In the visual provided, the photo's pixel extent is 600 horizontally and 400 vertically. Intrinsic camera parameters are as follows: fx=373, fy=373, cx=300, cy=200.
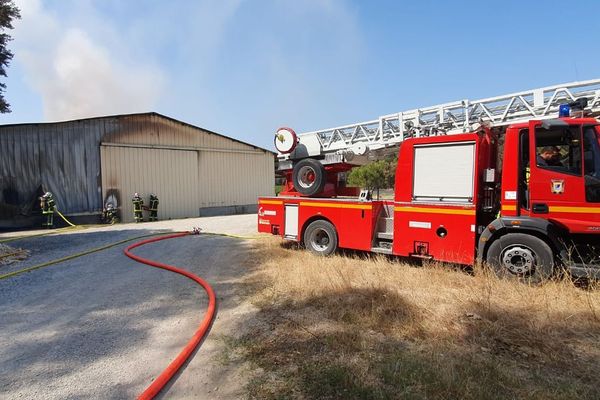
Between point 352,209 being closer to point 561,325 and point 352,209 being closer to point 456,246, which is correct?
point 456,246

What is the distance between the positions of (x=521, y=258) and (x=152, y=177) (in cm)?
1683

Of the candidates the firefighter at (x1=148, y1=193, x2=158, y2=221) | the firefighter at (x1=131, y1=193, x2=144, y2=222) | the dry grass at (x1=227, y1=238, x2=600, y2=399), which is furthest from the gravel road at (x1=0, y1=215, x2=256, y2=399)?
the firefighter at (x1=148, y1=193, x2=158, y2=221)

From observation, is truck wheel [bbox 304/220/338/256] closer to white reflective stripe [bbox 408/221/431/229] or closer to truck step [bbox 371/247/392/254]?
truck step [bbox 371/247/392/254]

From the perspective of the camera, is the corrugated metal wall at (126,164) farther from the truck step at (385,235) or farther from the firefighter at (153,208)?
the truck step at (385,235)

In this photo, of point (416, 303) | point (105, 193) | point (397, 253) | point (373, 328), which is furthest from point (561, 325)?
point (105, 193)

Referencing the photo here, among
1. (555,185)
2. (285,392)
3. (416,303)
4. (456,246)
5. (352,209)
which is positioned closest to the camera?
(285,392)

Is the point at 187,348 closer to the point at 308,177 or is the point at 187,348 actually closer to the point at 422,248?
the point at 422,248

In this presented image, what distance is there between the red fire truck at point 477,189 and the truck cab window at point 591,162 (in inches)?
0.4

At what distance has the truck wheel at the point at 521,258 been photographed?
5.11 metres

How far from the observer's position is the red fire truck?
512cm

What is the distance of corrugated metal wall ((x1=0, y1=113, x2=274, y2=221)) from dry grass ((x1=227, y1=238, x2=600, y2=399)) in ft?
45.9

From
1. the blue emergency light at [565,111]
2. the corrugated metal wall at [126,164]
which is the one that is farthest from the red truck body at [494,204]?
the corrugated metal wall at [126,164]

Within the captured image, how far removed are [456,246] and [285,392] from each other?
13.5 feet

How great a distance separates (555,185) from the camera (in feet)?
17.2
